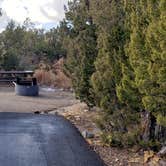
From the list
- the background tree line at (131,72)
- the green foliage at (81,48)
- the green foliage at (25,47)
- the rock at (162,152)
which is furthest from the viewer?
the green foliage at (25,47)

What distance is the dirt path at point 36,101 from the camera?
46.2 ft

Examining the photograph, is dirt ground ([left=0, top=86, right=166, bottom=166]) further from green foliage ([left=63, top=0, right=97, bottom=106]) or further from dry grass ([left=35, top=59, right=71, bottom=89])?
dry grass ([left=35, top=59, right=71, bottom=89])

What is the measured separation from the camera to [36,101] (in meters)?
15.9

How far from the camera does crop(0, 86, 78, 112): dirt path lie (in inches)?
555

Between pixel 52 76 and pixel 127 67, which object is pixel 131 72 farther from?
pixel 52 76

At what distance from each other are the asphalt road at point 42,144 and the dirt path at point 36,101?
6.71ft

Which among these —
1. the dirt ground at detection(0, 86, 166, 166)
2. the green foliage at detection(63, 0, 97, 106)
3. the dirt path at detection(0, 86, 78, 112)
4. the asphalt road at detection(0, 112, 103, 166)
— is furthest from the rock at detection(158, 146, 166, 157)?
the dirt path at detection(0, 86, 78, 112)

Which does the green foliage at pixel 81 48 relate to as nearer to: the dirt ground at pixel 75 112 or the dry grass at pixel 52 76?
the dirt ground at pixel 75 112

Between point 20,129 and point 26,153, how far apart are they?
2348mm

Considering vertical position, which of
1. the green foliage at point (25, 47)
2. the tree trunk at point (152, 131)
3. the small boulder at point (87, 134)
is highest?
the green foliage at point (25, 47)

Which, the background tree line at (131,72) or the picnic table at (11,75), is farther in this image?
the picnic table at (11,75)

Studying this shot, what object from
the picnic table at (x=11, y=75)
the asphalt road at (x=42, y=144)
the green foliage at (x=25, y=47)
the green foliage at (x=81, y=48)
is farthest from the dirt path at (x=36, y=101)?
the green foliage at (x=25, y=47)

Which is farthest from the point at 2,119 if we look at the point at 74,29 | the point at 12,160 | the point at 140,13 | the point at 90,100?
the point at 140,13

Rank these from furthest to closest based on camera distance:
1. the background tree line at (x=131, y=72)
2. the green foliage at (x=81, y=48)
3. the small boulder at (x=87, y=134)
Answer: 1. the green foliage at (x=81, y=48)
2. the small boulder at (x=87, y=134)
3. the background tree line at (x=131, y=72)
